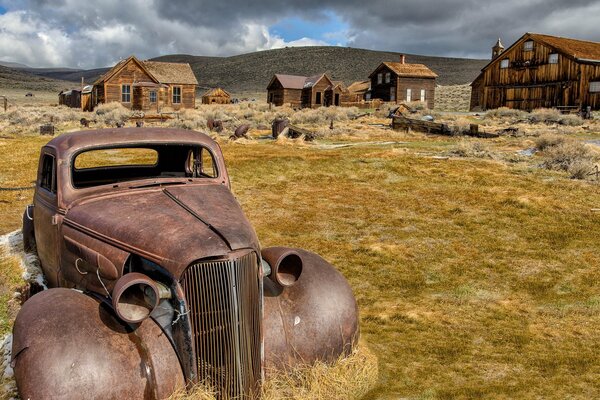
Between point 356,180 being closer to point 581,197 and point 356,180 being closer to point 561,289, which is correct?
point 581,197

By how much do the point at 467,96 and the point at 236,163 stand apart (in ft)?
206

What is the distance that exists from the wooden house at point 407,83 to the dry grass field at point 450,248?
135 feet

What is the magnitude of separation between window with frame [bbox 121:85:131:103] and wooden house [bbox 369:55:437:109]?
29455mm

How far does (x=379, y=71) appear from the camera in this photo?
62.1 meters

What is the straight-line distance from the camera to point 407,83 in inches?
2309

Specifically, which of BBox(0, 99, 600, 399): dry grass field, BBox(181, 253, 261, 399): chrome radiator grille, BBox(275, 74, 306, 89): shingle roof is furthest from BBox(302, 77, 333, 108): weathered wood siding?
BBox(181, 253, 261, 399): chrome radiator grille

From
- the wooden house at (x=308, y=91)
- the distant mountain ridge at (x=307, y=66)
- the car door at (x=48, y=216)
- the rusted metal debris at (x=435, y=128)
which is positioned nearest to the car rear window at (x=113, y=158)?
the car door at (x=48, y=216)

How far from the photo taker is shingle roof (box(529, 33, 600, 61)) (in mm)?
42094

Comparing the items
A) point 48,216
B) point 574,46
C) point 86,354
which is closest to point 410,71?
point 574,46

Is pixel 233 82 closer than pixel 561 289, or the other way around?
pixel 561 289

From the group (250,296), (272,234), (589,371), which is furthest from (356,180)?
(250,296)

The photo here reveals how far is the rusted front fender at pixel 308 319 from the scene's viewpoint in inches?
161

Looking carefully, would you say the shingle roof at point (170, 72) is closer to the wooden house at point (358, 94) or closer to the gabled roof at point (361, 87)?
the wooden house at point (358, 94)

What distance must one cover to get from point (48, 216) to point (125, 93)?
44755 millimetres
